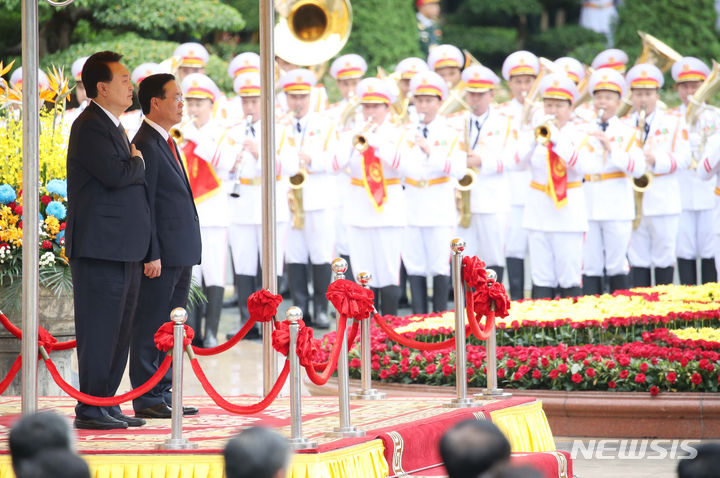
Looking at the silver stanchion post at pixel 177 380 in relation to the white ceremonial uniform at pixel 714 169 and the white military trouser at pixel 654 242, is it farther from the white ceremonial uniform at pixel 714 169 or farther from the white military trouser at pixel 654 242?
the white military trouser at pixel 654 242

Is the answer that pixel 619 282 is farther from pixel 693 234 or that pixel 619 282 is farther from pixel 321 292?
pixel 321 292

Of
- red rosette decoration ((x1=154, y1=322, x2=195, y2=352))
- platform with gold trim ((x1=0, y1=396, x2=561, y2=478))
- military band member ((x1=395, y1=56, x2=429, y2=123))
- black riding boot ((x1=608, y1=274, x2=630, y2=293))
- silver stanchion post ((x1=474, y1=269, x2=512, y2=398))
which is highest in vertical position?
military band member ((x1=395, y1=56, x2=429, y2=123))

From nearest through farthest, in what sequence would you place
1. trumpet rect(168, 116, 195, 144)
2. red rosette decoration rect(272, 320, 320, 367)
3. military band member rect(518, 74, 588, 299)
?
red rosette decoration rect(272, 320, 320, 367)
trumpet rect(168, 116, 195, 144)
military band member rect(518, 74, 588, 299)

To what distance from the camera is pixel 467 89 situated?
12.3 m

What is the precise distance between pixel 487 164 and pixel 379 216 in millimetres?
1292

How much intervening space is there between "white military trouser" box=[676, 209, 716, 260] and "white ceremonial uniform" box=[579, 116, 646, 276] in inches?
33.4

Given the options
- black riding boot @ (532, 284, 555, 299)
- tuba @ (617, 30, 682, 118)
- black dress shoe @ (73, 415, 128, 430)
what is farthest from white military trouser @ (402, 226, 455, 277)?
black dress shoe @ (73, 415, 128, 430)

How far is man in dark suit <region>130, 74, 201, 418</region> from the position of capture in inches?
249

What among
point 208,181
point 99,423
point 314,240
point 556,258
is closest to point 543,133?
point 556,258

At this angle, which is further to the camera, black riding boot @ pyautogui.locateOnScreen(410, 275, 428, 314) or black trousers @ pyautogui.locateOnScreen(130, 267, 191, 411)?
black riding boot @ pyautogui.locateOnScreen(410, 275, 428, 314)

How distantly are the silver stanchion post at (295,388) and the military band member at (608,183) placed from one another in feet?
22.3

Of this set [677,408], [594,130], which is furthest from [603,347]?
[594,130]

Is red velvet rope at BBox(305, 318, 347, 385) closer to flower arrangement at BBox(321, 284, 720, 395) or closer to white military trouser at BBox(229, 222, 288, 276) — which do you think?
flower arrangement at BBox(321, 284, 720, 395)

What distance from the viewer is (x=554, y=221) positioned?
1173 cm
